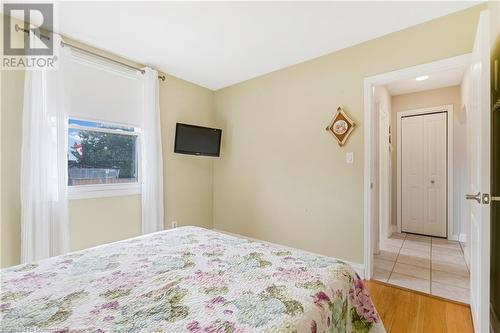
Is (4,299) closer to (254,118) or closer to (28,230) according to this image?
(28,230)

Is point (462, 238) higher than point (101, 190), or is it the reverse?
point (101, 190)

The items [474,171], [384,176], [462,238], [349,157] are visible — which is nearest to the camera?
[474,171]

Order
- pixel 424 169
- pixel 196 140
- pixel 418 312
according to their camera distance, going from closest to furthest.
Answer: pixel 418 312 → pixel 196 140 → pixel 424 169

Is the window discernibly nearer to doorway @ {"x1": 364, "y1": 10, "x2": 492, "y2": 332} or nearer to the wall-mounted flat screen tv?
the wall-mounted flat screen tv

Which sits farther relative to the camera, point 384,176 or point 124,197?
point 384,176

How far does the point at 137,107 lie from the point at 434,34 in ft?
10.4

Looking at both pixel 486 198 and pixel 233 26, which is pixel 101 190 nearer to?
pixel 233 26

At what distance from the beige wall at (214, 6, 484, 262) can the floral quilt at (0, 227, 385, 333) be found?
1443 millimetres

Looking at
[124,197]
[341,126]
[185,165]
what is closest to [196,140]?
[185,165]

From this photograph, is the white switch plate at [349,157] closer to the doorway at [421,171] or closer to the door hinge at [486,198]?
the doorway at [421,171]

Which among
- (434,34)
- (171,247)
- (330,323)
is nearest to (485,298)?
(330,323)

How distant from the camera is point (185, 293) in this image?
38.3 inches

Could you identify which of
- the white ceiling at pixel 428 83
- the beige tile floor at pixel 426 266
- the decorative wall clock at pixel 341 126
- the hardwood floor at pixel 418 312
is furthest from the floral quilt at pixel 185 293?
the white ceiling at pixel 428 83

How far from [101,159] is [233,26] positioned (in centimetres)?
203
